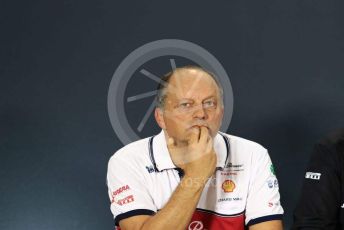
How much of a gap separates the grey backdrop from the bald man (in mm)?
552

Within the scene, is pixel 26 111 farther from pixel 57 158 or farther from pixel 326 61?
pixel 326 61

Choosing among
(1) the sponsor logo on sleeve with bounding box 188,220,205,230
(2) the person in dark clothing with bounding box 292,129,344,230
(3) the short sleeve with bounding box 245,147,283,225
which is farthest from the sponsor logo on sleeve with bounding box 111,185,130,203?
(2) the person in dark clothing with bounding box 292,129,344,230

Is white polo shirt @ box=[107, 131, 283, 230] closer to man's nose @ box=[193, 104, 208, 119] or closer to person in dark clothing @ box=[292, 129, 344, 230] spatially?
person in dark clothing @ box=[292, 129, 344, 230]

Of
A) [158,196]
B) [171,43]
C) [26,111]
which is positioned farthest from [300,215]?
[26,111]

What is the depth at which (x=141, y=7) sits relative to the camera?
2271 mm

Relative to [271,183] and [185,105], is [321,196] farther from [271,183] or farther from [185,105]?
[185,105]

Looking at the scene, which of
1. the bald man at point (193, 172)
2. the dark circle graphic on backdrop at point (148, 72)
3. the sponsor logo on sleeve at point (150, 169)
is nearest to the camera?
the bald man at point (193, 172)

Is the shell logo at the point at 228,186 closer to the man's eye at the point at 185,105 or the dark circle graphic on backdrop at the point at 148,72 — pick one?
the man's eye at the point at 185,105

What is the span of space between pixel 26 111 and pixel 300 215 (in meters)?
1.20

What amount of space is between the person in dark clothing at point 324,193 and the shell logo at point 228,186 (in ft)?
0.66

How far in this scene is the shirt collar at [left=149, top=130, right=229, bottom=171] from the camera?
1.67 metres

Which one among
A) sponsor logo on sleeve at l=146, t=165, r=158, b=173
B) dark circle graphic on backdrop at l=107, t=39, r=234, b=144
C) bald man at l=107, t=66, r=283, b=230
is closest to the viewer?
bald man at l=107, t=66, r=283, b=230

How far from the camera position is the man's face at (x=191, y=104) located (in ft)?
5.15

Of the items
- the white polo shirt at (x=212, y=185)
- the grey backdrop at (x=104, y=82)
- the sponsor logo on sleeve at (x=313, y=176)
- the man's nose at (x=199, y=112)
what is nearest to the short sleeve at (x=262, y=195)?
the white polo shirt at (x=212, y=185)
